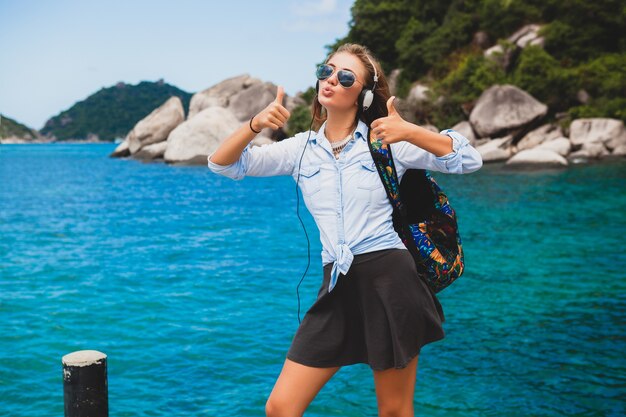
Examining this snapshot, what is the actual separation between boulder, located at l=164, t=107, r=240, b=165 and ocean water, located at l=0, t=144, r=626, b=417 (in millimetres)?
24381

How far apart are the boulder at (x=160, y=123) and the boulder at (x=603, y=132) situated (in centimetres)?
3081

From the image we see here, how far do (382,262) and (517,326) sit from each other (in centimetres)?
578

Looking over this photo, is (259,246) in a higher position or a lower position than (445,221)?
lower

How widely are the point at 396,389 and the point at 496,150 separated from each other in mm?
32567

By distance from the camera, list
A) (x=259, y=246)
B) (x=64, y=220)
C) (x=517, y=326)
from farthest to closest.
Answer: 1. (x=64, y=220)
2. (x=259, y=246)
3. (x=517, y=326)

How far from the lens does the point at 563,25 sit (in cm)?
3978

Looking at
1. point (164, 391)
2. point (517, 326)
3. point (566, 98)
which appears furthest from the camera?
point (566, 98)

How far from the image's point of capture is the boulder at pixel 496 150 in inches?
1350

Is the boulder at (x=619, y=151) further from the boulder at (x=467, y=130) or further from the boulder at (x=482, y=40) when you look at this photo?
the boulder at (x=482, y=40)

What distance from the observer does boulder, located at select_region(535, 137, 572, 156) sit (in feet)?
109

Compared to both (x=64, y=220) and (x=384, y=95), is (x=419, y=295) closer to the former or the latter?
(x=384, y=95)

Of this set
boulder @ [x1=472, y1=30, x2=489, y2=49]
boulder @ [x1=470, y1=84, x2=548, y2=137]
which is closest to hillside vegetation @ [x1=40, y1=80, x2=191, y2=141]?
boulder @ [x1=472, y1=30, x2=489, y2=49]

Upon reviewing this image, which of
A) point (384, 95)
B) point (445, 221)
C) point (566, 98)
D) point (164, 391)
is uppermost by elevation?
point (566, 98)

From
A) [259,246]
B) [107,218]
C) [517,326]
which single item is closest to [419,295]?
[517,326]
